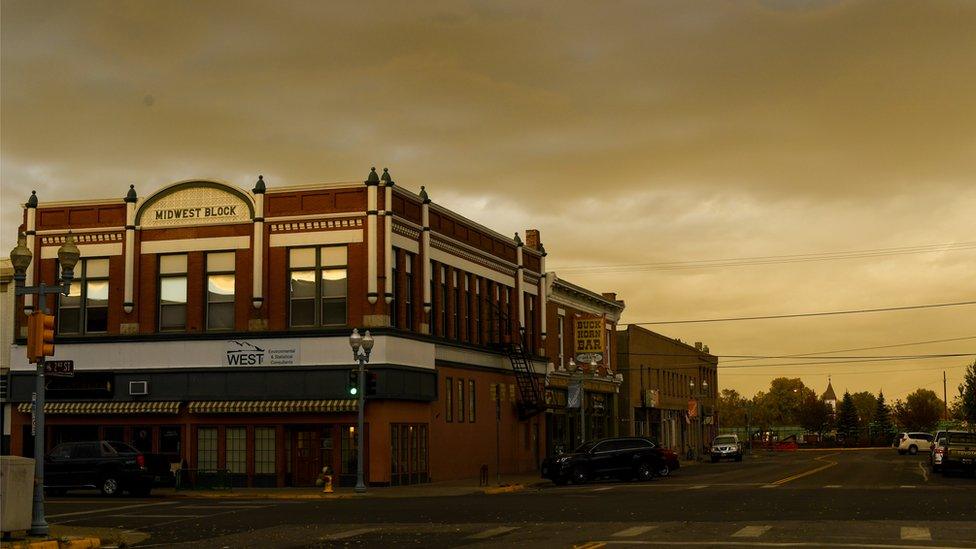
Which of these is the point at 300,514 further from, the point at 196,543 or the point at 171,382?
the point at 171,382

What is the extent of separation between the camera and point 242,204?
45.8 meters

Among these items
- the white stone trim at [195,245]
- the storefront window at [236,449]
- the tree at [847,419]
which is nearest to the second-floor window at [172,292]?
the white stone trim at [195,245]

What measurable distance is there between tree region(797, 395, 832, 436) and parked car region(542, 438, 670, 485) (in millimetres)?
123607

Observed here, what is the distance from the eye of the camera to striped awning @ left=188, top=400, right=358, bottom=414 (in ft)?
142

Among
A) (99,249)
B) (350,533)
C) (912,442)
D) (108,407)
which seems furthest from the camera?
(912,442)

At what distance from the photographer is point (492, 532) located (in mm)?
22734

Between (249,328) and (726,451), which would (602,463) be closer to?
(249,328)

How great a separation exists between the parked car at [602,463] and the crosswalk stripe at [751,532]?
24684 millimetres

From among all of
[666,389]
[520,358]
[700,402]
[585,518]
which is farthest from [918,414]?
[585,518]

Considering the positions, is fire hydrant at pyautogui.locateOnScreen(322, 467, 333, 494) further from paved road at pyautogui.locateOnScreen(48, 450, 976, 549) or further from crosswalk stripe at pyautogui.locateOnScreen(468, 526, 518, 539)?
crosswalk stripe at pyautogui.locateOnScreen(468, 526, 518, 539)

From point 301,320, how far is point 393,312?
348 centimetres

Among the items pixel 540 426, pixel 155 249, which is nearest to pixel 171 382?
pixel 155 249

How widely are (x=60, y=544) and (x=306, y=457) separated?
23.3 metres

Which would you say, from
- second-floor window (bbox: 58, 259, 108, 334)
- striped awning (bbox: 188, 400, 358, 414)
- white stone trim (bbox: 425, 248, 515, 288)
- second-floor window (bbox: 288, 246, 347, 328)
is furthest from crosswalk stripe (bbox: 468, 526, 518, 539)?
second-floor window (bbox: 58, 259, 108, 334)
